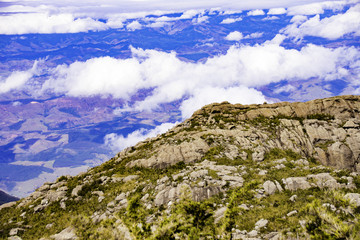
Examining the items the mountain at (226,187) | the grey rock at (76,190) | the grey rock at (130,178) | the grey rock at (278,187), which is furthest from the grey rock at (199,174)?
the grey rock at (76,190)

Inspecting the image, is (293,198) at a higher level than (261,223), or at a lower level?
lower

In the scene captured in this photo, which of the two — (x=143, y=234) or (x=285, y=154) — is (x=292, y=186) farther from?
(x=143, y=234)

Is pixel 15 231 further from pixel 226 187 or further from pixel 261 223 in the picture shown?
pixel 261 223

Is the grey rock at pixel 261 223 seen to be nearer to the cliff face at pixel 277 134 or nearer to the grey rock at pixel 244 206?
the grey rock at pixel 244 206

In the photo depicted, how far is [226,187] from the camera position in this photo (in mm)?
24016

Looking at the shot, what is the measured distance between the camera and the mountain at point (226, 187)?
14.5 m

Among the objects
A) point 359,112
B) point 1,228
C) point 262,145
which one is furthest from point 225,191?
point 359,112

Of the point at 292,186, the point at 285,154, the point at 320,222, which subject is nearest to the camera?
the point at 320,222

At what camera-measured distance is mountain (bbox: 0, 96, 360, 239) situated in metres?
14.5

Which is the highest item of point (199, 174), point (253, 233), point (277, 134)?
point (253, 233)

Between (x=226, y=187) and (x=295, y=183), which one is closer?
(x=295, y=183)

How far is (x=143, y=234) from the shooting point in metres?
12.7

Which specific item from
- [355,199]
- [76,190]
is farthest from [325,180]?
[76,190]

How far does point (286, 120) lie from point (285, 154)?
37.2 ft
